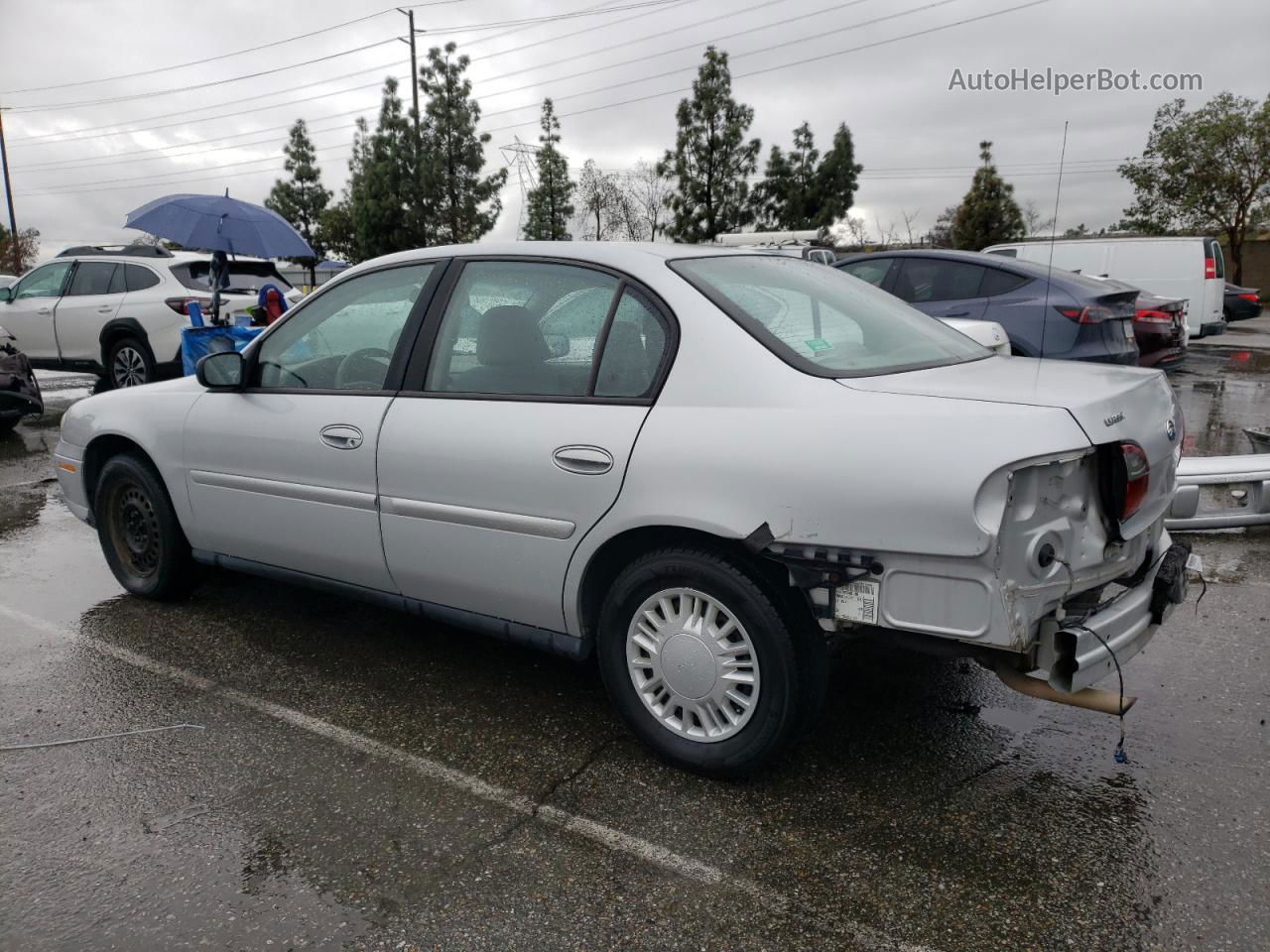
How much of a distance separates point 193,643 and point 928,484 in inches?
129

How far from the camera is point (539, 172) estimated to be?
33906mm

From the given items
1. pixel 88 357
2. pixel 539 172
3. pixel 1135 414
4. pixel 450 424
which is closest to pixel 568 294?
pixel 450 424

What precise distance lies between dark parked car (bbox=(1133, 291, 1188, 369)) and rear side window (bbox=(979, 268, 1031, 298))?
1577 mm

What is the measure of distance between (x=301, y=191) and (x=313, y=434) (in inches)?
1703

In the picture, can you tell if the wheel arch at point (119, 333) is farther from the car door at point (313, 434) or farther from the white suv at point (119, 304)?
the car door at point (313, 434)

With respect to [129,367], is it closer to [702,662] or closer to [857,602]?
[702,662]

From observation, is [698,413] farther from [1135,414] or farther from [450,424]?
[1135,414]

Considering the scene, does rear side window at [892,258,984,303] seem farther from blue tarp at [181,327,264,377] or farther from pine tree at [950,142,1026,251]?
pine tree at [950,142,1026,251]

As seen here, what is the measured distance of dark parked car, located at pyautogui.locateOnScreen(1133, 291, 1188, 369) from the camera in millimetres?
9516

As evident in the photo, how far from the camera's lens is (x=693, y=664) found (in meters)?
2.99

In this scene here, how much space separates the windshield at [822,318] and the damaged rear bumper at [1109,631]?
36.1 inches

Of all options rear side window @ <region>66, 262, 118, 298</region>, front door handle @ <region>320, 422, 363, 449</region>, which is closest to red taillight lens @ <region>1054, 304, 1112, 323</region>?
front door handle @ <region>320, 422, 363, 449</region>

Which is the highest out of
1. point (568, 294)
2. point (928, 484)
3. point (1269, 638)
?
point (568, 294)

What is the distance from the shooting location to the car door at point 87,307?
11547mm
